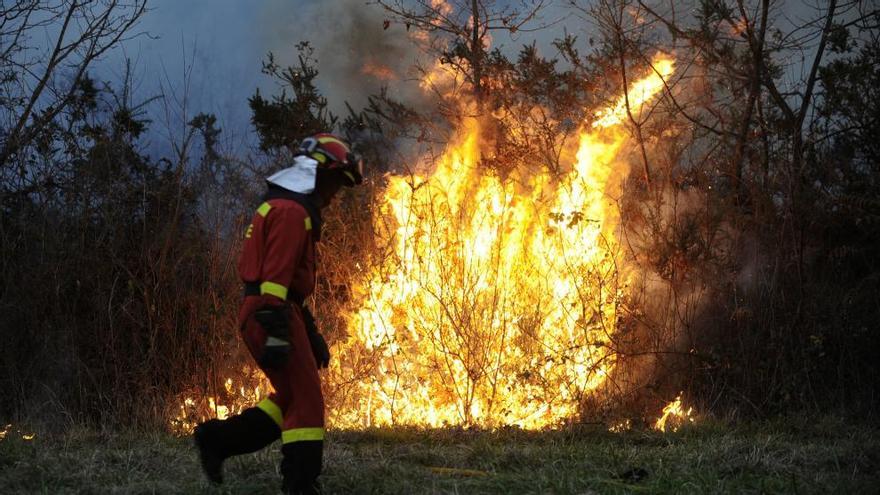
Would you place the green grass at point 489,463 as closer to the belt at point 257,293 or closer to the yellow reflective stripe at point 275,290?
the belt at point 257,293

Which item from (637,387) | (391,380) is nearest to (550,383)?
(637,387)

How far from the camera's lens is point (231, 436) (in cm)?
549

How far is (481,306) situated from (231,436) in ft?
15.0

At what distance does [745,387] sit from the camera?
1008 centimetres

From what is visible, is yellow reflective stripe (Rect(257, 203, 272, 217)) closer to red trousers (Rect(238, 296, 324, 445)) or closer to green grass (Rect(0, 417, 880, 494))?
red trousers (Rect(238, 296, 324, 445))

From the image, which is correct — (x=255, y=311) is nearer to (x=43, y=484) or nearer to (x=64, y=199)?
(x=43, y=484)

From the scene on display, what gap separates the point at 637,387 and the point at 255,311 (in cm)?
583

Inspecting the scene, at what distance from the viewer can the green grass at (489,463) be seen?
5.98 m

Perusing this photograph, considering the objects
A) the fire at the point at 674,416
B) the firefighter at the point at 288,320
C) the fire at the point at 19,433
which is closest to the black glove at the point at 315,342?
the firefighter at the point at 288,320

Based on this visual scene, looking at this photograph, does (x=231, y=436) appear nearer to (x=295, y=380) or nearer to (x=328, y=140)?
(x=295, y=380)

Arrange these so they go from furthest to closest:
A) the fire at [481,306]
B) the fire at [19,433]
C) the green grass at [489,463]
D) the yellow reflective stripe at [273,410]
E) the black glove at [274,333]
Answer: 1. the fire at [481,306]
2. the fire at [19,433]
3. the green grass at [489,463]
4. the yellow reflective stripe at [273,410]
5. the black glove at [274,333]

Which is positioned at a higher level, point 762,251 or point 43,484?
point 762,251

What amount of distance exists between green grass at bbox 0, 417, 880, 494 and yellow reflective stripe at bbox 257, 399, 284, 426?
62cm

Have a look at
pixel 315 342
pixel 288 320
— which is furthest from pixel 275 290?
pixel 315 342
